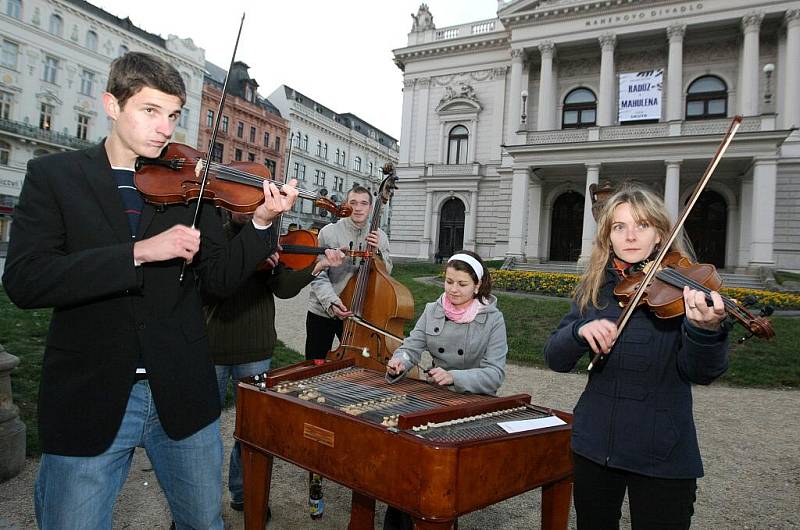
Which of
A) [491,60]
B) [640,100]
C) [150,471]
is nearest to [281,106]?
[491,60]

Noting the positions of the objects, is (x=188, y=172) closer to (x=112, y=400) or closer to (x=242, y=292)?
(x=112, y=400)

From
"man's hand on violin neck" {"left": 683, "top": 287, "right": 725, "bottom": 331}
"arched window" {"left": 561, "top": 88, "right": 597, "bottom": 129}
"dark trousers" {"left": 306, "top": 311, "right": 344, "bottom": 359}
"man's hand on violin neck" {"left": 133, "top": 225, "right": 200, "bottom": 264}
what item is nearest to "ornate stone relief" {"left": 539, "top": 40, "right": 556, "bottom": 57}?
"arched window" {"left": 561, "top": 88, "right": 597, "bottom": 129}

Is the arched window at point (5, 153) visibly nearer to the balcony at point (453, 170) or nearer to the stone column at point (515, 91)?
the balcony at point (453, 170)

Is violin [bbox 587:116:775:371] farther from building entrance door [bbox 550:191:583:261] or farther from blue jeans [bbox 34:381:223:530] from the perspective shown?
building entrance door [bbox 550:191:583:261]

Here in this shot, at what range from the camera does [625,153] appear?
23.7 meters

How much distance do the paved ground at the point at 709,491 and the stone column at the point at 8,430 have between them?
0.11 meters

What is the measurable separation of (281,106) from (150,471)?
59001mm

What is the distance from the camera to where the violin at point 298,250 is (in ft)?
11.8

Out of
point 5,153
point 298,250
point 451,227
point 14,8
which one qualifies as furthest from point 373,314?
point 14,8

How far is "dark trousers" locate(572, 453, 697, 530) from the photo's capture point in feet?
6.44

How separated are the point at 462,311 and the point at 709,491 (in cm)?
297

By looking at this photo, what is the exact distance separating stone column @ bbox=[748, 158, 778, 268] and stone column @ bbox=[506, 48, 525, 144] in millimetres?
12016

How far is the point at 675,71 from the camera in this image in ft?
80.9

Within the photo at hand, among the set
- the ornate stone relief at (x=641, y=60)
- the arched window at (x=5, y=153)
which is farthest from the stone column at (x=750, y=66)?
the arched window at (x=5, y=153)
